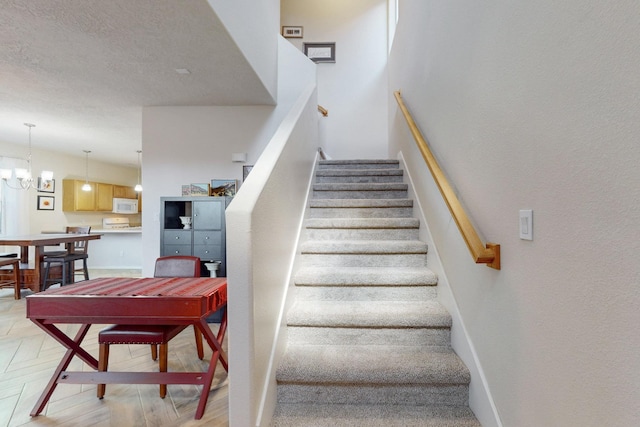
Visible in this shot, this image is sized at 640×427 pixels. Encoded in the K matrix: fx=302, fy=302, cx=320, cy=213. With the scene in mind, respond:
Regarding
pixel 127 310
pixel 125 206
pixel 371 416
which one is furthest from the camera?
pixel 125 206

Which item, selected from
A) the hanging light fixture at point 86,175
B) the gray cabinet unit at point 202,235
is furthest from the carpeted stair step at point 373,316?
the hanging light fixture at point 86,175

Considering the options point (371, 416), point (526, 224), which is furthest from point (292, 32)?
point (371, 416)

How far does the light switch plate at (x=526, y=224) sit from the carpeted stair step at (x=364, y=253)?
116 cm

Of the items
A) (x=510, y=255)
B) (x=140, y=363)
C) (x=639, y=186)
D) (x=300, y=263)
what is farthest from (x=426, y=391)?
(x=140, y=363)

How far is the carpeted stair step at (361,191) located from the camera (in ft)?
10.0

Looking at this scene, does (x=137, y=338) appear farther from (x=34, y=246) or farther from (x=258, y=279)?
(x=34, y=246)

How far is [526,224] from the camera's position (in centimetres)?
112

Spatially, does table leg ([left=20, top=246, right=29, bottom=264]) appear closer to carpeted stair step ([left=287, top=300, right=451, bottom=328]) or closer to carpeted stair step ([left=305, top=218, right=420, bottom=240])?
carpeted stair step ([left=305, top=218, right=420, bottom=240])

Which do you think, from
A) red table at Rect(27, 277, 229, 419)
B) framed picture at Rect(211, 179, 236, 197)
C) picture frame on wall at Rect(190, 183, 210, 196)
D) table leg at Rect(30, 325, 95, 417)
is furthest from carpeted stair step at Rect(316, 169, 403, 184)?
table leg at Rect(30, 325, 95, 417)

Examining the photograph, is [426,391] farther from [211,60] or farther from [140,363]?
[211,60]

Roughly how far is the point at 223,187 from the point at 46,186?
4887 mm

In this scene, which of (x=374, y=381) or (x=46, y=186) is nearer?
(x=374, y=381)

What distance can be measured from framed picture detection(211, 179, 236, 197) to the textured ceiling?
94cm

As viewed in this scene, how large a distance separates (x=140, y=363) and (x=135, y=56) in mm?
2506
